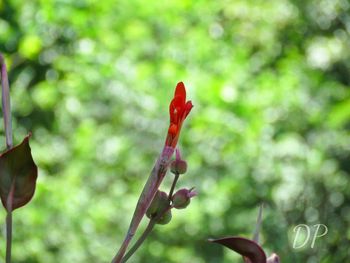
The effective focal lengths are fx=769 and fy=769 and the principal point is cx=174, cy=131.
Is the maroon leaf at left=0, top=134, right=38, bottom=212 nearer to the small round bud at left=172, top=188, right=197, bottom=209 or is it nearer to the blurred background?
the small round bud at left=172, top=188, right=197, bottom=209

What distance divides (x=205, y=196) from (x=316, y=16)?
1843 mm

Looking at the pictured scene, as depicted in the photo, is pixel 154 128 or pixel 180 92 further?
pixel 154 128

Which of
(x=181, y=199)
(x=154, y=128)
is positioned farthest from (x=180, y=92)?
(x=154, y=128)

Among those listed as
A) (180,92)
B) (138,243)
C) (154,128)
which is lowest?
(138,243)

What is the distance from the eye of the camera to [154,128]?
317 centimetres

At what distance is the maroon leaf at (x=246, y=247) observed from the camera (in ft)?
1.82

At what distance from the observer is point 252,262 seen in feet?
1.89

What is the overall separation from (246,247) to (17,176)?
179 millimetres

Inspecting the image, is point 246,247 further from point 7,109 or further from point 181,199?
point 7,109

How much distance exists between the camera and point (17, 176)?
22.7 inches

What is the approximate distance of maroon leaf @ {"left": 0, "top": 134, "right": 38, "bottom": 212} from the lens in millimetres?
559

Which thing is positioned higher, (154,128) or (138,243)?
(154,128)

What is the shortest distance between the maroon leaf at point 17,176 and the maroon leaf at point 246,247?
153mm

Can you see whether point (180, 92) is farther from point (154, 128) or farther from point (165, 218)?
point (154, 128)
